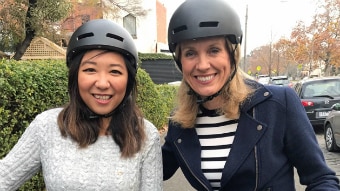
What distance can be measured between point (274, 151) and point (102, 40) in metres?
1.15

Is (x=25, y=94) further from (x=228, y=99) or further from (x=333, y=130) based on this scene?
(x=333, y=130)

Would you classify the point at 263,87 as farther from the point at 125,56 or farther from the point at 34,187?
the point at 34,187

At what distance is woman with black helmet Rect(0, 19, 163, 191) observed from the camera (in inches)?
73.7

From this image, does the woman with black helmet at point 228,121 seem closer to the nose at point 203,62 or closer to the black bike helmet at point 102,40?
the nose at point 203,62

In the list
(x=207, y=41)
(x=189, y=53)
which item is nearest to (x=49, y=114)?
(x=189, y=53)

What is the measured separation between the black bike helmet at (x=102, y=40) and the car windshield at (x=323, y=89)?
9882 millimetres

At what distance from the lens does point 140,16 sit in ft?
74.1

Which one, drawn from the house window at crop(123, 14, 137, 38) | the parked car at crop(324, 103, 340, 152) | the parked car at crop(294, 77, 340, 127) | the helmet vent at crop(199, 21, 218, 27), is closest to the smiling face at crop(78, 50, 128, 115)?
the helmet vent at crop(199, 21, 218, 27)

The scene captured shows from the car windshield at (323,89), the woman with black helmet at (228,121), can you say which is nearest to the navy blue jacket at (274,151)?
the woman with black helmet at (228,121)

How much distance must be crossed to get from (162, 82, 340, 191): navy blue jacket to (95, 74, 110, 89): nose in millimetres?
702

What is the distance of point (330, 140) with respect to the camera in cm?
859

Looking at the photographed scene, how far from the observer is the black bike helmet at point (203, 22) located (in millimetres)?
2055

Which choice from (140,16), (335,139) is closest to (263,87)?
(335,139)

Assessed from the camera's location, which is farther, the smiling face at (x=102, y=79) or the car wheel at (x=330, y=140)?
the car wheel at (x=330, y=140)
